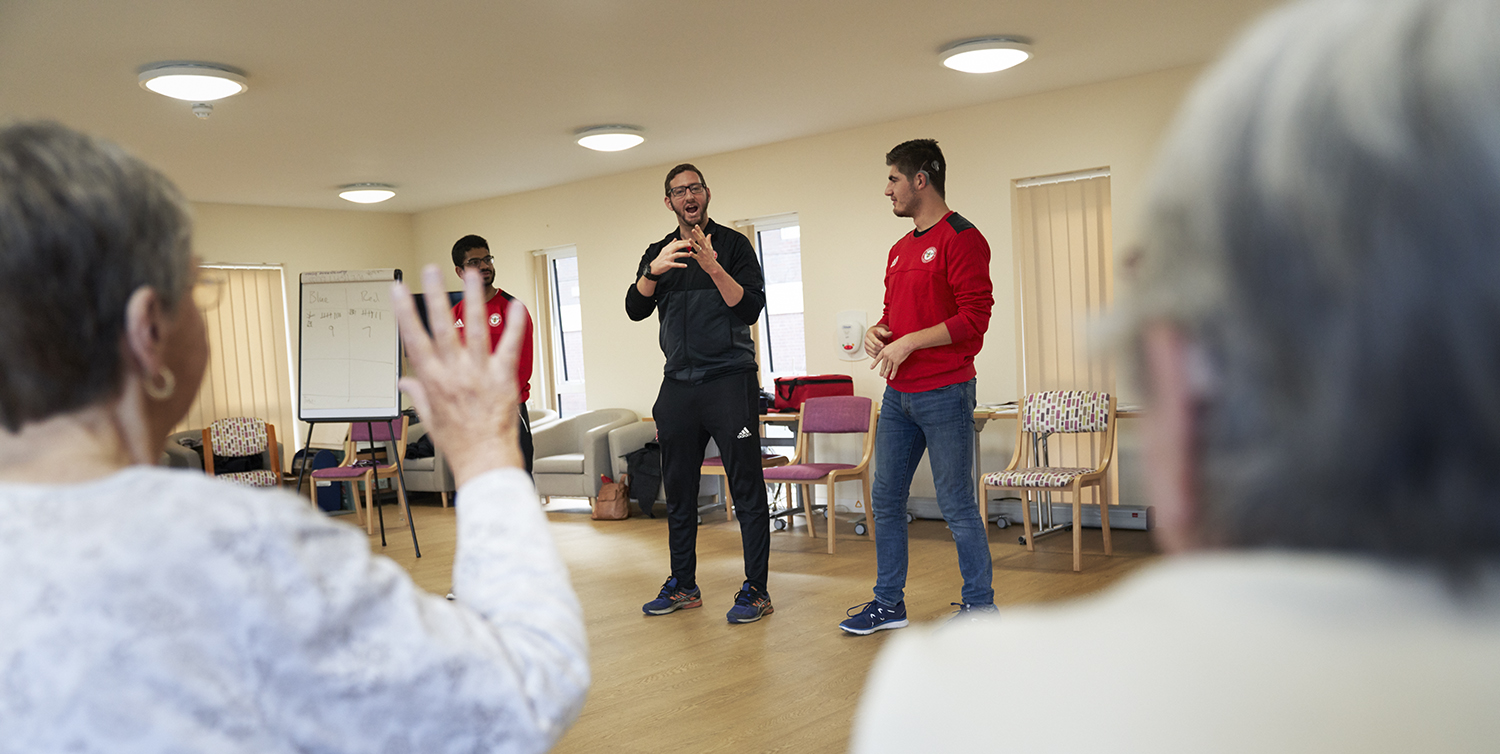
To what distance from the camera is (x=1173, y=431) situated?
44 cm

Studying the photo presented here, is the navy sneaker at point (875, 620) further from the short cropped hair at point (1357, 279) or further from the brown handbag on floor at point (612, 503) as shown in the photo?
the brown handbag on floor at point (612, 503)

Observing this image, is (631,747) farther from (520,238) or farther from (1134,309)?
(520,238)

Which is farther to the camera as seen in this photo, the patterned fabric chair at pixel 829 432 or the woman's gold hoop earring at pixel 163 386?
the patterned fabric chair at pixel 829 432

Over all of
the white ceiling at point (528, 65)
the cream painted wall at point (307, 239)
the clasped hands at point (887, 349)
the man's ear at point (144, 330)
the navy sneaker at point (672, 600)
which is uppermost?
the white ceiling at point (528, 65)

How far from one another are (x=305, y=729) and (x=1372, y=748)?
65 cm

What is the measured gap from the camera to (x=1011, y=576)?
15.5 ft

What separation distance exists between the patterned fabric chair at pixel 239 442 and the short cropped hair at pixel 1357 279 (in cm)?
818

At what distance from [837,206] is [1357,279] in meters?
6.76

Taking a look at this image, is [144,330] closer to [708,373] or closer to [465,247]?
[708,373]

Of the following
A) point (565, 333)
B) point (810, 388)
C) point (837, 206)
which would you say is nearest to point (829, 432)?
point (810, 388)

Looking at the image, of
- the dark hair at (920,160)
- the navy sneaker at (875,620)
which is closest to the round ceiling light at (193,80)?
the dark hair at (920,160)

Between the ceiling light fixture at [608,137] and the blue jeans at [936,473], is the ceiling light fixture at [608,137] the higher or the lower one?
the higher one

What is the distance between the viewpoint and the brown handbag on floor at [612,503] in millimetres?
7109

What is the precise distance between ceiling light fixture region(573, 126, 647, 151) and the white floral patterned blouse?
20.3 feet
